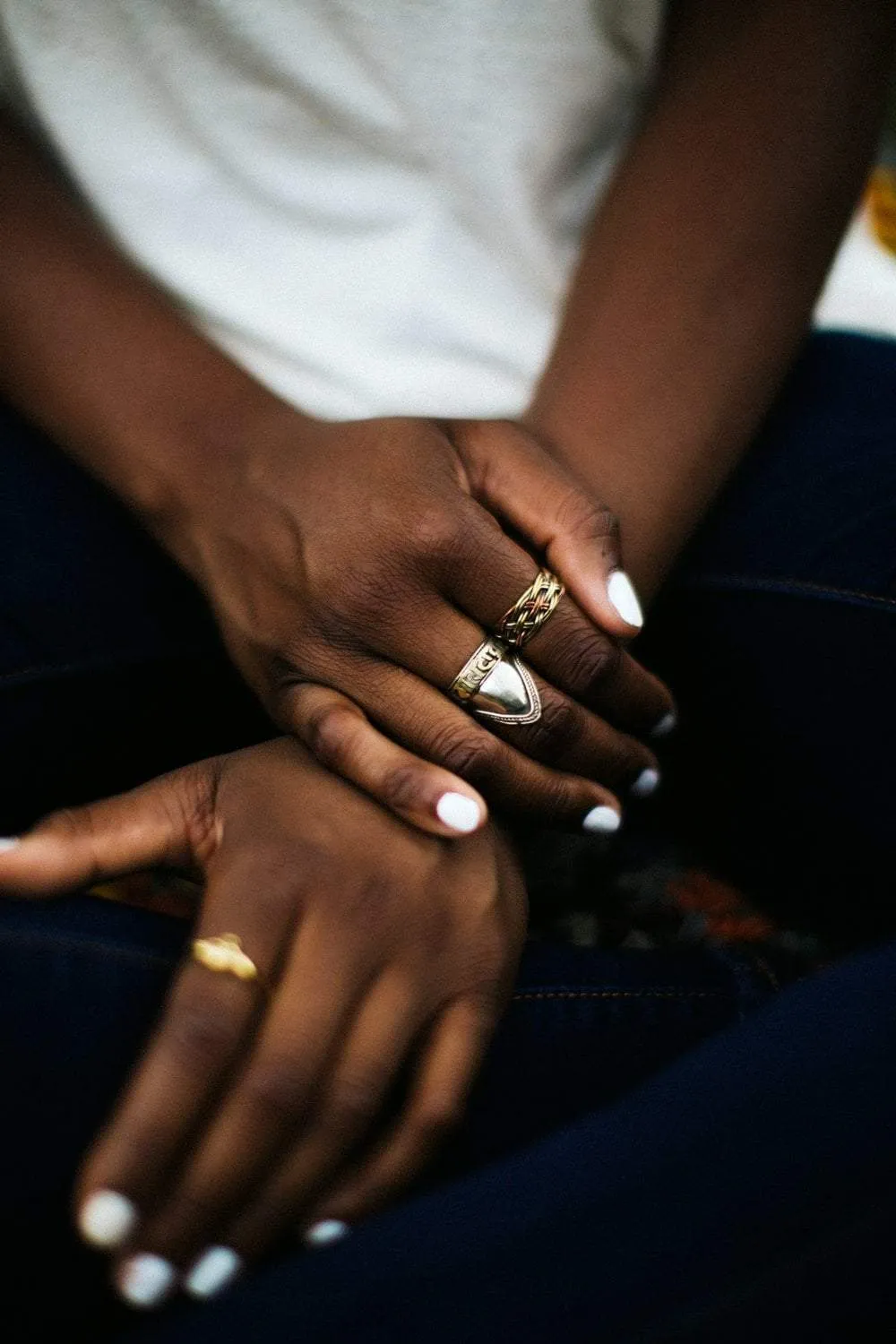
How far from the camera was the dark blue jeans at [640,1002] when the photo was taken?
1.62ft

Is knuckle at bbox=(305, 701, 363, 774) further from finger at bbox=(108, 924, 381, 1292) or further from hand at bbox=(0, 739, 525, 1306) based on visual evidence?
finger at bbox=(108, 924, 381, 1292)

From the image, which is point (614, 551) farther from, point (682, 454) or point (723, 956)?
point (723, 956)

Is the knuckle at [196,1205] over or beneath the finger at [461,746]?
beneath

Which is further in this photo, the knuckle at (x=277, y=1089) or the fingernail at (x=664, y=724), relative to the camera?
the fingernail at (x=664, y=724)

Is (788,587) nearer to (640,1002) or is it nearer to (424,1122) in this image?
(640,1002)

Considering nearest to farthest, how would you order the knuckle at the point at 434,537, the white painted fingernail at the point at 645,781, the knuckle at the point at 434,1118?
the knuckle at the point at 434,1118
the knuckle at the point at 434,537
the white painted fingernail at the point at 645,781

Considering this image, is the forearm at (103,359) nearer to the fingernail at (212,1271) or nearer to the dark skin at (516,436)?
the dark skin at (516,436)

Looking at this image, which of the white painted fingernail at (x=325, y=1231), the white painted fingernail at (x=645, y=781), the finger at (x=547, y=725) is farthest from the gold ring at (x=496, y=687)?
the white painted fingernail at (x=325, y=1231)

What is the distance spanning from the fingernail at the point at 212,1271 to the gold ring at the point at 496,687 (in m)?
0.37

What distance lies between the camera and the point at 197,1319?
50 cm

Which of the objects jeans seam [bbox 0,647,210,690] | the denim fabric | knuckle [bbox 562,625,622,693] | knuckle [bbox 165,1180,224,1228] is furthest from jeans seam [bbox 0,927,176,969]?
knuckle [bbox 562,625,622,693]

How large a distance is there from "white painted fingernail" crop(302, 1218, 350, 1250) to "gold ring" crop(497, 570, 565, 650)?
1.27ft

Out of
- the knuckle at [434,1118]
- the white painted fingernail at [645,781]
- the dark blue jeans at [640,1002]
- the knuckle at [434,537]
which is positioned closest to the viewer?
the dark blue jeans at [640,1002]

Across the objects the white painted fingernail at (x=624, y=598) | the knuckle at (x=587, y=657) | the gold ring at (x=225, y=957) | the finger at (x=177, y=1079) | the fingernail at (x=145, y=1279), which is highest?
→ the white painted fingernail at (x=624, y=598)
